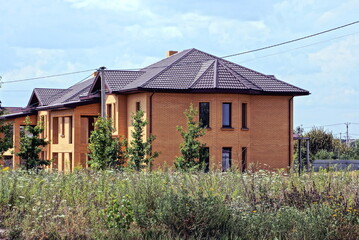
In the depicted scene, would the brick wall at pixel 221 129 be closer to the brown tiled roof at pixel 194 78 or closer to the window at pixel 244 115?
the window at pixel 244 115

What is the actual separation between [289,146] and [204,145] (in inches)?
304

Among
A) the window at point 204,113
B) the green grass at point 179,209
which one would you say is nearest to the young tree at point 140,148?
the window at point 204,113

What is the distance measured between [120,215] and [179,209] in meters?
1.02

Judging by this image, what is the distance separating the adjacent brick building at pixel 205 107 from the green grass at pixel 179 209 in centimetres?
2048

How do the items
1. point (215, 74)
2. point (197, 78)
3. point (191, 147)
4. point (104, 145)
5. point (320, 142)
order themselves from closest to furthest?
point (191, 147), point (104, 145), point (215, 74), point (197, 78), point (320, 142)

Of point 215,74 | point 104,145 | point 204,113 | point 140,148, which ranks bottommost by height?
point 140,148

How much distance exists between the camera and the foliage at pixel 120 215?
11.0 meters

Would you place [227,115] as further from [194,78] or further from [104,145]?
[104,145]

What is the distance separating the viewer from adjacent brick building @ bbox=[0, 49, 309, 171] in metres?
37.5

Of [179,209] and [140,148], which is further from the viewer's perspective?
[140,148]

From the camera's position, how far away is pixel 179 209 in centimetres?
1095

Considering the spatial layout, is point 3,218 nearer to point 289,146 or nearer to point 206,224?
point 206,224

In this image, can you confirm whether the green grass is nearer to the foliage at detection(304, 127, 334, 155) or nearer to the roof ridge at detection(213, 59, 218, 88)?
the roof ridge at detection(213, 59, 218, 88)

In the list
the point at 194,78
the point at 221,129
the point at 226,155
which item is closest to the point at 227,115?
the point at 221,129
